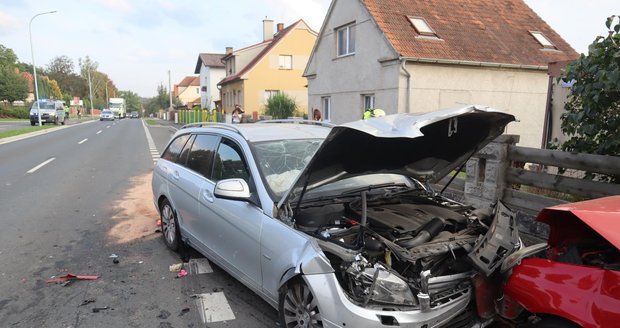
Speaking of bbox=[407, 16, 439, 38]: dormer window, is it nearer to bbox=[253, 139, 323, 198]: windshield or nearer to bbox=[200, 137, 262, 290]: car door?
bbox=[253, 139, 323, 198]: windshield

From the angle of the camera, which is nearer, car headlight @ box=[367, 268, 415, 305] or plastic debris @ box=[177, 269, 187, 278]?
car headlight @ box=[367, 268, 415, 305]

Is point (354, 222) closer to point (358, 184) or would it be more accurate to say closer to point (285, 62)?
point (358, 184)

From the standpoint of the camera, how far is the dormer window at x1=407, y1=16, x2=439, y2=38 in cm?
1517

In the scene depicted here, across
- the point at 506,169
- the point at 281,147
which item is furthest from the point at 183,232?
the point at 506,169

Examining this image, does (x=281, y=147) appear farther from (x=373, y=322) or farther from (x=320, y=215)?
(x=373, y=322)

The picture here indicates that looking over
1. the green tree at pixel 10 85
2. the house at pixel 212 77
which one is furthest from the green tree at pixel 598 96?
the green tree at pixel 10 85

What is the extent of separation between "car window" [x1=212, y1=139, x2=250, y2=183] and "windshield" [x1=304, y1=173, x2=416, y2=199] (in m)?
0.62

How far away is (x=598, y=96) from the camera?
4285mm

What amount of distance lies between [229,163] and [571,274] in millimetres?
2864

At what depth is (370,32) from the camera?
1541cm

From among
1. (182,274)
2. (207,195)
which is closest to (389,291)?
(207,195)

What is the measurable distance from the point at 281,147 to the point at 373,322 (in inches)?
77.5

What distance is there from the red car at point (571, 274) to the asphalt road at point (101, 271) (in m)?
1.91

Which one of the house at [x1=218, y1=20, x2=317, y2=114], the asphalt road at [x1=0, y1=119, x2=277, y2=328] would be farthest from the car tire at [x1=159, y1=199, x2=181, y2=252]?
the house at [x1=218, y1=20, x2=317, y2=114]
